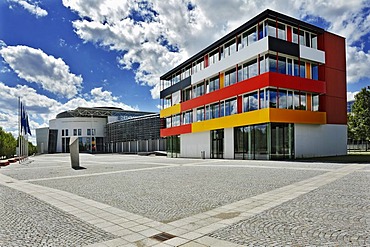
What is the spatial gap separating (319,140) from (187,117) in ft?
62.4

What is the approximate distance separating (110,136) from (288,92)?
66.6m

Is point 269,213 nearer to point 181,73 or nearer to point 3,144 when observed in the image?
point 181,73

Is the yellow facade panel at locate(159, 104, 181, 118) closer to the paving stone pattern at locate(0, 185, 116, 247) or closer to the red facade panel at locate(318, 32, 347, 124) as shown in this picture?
the red facade panel at locate(318, 32, 347, 124)

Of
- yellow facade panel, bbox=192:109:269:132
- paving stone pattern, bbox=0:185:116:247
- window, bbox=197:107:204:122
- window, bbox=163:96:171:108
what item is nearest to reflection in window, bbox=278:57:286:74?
yellow facade panel, bbox=192:109:269:132

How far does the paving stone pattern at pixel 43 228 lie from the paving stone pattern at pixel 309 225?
250 centimetres

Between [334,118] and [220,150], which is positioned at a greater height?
[334,118]

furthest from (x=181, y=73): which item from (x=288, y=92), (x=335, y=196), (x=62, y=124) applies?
(x=62, y=124)

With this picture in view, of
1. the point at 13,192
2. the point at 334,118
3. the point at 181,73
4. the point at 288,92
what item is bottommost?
the point at 13,192

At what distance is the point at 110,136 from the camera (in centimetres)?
8625

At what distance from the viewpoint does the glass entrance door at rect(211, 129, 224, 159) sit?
3466 cm

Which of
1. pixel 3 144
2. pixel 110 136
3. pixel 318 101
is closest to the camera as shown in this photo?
pixel 318 101

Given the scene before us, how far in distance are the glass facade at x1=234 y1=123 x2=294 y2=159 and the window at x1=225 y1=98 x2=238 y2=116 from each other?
306cm

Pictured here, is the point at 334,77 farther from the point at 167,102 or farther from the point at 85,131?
the point at 85,131

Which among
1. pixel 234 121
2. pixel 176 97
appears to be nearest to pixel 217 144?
pixel 234 121
